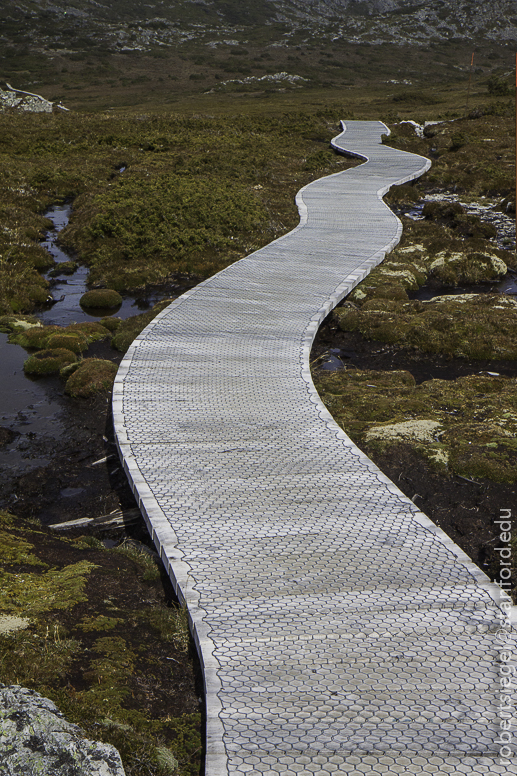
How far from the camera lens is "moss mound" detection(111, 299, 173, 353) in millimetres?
18234

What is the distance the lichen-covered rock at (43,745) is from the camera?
428 cm

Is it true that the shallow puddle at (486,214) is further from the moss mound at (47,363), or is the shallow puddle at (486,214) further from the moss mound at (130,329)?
the moss mound at (47,363)

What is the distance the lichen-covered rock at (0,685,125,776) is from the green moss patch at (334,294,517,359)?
14915mm

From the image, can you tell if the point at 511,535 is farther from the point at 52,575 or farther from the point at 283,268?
the point at 283,268

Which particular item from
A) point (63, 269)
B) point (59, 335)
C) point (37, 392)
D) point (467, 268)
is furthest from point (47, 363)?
point (467, 268)

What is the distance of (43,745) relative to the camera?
4.38 metres

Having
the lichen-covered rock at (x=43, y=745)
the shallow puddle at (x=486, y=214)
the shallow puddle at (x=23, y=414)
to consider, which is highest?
the lichen-covered rock at (x=43, y=745)

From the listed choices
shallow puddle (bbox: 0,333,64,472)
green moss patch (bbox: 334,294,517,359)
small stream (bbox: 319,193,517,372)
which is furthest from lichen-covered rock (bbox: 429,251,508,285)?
shallow puddle (bbox: 0,333,64,472)

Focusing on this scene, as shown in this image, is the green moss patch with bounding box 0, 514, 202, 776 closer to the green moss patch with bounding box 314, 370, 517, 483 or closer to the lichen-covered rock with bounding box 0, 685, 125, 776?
the lichen-covered rock with bounding box 0, 685, 125, 776

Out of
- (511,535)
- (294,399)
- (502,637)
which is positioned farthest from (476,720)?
(294,399)

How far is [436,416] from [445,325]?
6.06 meters

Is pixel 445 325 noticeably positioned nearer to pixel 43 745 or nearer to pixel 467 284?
pixel 467 284

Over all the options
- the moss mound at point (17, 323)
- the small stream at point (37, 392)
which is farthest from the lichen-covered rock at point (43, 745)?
the moss mound at point (17, 323)

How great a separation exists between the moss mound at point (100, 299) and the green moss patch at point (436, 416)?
30.1 feet
